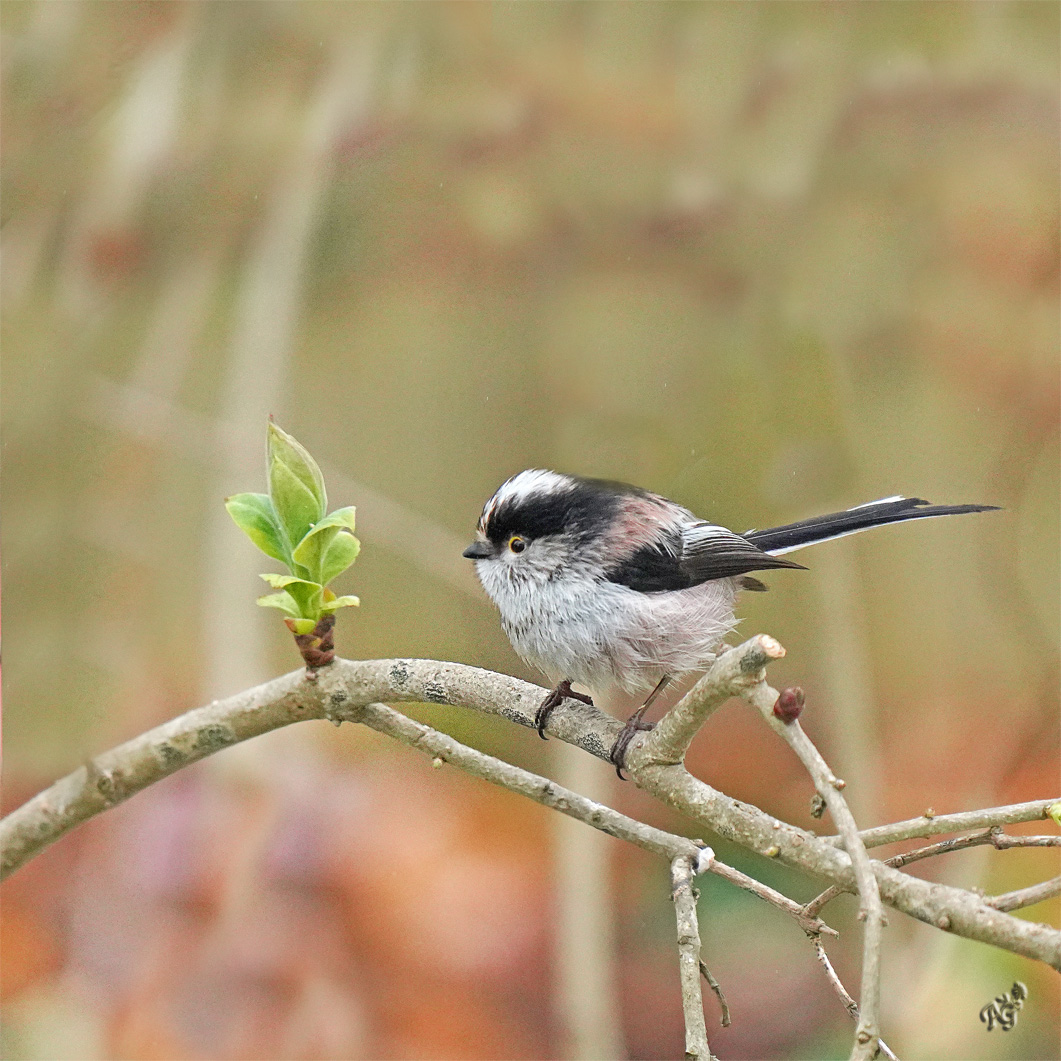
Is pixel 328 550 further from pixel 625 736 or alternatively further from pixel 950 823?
pixel 950 823

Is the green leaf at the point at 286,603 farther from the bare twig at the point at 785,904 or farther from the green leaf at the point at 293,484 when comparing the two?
the bare twig at the point at 785,904

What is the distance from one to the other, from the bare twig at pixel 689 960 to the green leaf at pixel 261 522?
1.17 ft

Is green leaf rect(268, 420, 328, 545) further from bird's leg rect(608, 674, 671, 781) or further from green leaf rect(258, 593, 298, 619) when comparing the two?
bird's leg rect(608, 674, 671, 781)

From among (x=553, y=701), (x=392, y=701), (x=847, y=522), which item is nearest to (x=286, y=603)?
(x=392, y=701)

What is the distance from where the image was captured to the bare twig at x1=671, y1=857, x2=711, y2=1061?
0.63 meters

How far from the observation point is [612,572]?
113 cm

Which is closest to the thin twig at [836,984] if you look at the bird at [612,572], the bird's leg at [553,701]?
the bird's leg at [553,701]

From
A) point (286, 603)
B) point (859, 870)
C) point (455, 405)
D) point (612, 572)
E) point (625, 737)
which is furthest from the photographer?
point (455, 405)

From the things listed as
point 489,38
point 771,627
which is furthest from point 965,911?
point 489,38

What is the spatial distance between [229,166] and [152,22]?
0.27 metres

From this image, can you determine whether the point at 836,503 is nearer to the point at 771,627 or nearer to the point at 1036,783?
the point at 771,627

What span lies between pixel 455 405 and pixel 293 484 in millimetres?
1118

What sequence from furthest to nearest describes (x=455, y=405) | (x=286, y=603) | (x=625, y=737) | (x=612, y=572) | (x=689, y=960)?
1. (x=455, y=405)
2. (x=612, y=572)
3. (x=625, y=737)
4. (x=286, y=603)
5. (x=689, y=960)

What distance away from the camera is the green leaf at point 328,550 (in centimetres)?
74
